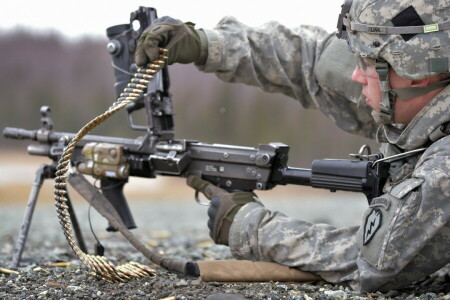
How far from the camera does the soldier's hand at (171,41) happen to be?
5293mm

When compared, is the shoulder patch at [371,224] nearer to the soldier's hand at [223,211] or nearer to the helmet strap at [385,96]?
the helmet strap at [385,96]

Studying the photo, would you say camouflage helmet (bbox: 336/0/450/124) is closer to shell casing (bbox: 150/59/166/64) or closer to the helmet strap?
the helmet strap

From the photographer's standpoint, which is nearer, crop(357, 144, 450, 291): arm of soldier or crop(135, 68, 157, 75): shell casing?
crop(357, 144, 450, 291): arm of soldier

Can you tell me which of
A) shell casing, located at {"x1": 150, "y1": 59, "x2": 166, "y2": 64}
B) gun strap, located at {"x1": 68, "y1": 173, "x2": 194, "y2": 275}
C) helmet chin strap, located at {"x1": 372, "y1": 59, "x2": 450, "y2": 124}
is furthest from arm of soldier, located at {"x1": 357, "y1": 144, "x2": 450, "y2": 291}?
shell casing, located at {"x1": 150, "y1": 59, "x2": 166, "y2": 64}

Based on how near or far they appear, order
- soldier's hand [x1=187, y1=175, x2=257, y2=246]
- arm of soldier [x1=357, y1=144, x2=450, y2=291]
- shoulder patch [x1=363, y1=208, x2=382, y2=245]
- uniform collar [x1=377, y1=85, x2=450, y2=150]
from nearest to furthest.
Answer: arm of soldier [x1=357, y1=144, x2=450, y2=291] → shoulder patch [x1=363, y1=208, x2=382, y2=245] → uniform collar [x1=377, y1=85, x2=450, y2=150] → soldier's hand [x1=187, y1=175, x2=257, y2=246]

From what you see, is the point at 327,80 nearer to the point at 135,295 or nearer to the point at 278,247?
the point at 278,247

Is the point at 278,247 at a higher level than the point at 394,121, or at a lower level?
lower

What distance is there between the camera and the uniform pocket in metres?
3.94

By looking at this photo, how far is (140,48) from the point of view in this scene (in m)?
5.33

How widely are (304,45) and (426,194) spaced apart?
7.47 ft

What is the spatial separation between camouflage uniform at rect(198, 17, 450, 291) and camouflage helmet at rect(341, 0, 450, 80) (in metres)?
0.20

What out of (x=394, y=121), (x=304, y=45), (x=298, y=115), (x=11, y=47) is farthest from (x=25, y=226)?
(x=11, y=47)

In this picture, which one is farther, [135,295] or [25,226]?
[25,226]

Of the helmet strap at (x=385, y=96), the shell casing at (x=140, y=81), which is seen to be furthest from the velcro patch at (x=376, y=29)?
the shell casing at (x=140, y=81)
